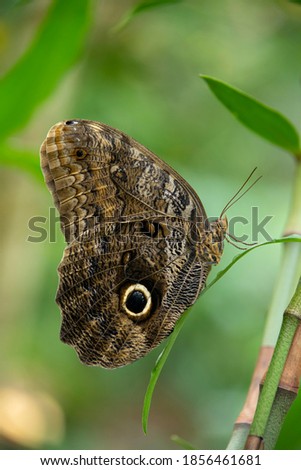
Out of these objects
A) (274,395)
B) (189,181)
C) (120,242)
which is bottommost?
(274,395)

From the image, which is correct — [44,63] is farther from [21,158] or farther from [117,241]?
[117,241]

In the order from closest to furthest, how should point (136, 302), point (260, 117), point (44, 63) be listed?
point (260, 117) → point (136, 302) → point (44, 63)

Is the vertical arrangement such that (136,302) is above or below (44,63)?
below

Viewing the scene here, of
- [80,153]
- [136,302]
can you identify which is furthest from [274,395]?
[80,153]

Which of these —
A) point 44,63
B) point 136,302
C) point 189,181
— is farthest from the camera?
point 189,181

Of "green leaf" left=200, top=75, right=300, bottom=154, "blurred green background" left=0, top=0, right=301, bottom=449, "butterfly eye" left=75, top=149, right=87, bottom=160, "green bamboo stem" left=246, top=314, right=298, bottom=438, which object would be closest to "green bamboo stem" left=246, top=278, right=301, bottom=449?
"green bamboo stem" left=246, top=314, right=298, bottom=438

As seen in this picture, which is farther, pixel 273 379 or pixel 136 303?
pixel 136 303

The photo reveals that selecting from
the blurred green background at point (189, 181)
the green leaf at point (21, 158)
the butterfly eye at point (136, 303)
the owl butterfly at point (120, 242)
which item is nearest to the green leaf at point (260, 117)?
the owl butterfly at point (120, 242)
